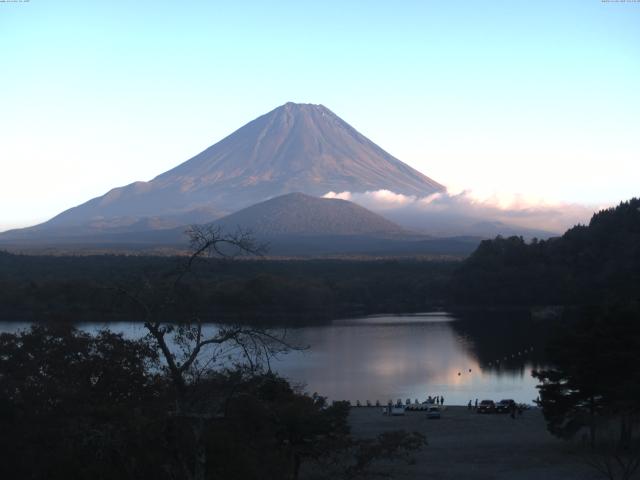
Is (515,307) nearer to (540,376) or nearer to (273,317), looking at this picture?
(273,317)

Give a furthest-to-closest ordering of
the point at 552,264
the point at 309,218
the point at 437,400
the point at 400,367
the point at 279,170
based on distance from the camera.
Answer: the point at 279,170, the point at 309,218, the point at 552,264, the point at 400,367, the point at 437,400

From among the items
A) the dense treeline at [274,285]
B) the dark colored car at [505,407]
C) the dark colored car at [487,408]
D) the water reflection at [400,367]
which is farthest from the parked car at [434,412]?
the dense treeline at [274,285]

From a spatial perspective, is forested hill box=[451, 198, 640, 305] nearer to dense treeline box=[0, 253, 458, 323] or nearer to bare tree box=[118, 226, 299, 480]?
dense treeline box=[0, 253, 458, 323]

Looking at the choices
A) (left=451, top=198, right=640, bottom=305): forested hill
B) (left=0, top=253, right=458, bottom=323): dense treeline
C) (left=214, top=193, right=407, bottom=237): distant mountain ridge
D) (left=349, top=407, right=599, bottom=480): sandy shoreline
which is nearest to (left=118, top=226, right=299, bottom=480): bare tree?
(left=349, top=407, right=599, bottom=480): sandy shoreline

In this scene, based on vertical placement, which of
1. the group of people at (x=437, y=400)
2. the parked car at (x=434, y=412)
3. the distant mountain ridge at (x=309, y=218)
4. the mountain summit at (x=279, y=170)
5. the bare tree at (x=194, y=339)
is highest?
the mountain summit at (x=279, y=170)

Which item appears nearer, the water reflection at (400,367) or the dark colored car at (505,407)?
the dark colored car at (505,407)

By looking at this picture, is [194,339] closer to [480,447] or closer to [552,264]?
[480,447]

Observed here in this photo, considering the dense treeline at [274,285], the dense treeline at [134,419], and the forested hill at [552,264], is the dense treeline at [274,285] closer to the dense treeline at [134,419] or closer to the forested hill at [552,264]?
the forested hill at [552,264]

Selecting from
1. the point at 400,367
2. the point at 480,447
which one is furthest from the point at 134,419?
the point at 400,367
